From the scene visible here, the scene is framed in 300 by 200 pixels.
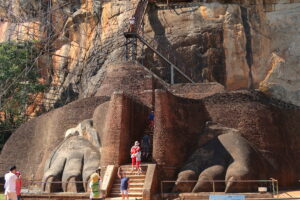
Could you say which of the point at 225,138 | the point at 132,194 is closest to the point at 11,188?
the point at 132,194

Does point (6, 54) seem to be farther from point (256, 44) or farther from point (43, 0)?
point (256, 44)

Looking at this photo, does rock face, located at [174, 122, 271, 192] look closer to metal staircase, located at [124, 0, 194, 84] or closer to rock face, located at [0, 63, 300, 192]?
rock face, located at [0, 63, 300, 192]

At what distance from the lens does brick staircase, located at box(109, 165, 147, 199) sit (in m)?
15.6

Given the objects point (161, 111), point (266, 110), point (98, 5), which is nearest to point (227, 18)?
point (98, 5)

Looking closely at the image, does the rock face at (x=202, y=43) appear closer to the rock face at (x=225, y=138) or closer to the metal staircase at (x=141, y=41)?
the metal staircase at (x=141, y=41)

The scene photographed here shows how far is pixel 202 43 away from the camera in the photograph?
3164 centimetres

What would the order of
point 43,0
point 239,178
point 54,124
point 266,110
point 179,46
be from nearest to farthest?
point 239,178
point 266,110
point 54,124
point 179,46
point 43,0

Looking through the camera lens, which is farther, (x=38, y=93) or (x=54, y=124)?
(x=38, y=93)

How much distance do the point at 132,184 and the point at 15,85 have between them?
2210 cm

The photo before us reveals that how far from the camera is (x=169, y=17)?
108ft

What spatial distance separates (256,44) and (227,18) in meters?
2.67

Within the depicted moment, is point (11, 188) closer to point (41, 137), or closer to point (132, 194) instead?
point (132, 194)

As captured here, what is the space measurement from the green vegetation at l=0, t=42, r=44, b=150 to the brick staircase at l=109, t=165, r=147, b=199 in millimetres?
19501

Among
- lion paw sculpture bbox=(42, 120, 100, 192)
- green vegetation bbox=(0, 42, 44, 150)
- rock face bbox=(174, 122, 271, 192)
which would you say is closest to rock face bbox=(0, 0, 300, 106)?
green vegetation bbox=(0, 42, 44, 150)
